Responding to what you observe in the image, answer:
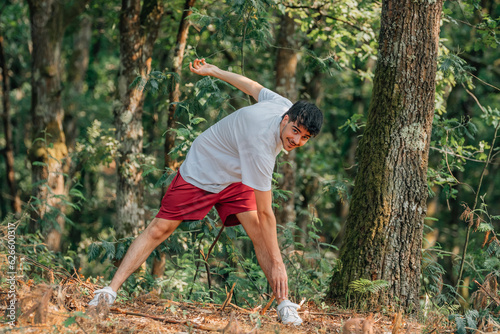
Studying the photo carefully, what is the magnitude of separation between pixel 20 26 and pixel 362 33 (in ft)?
34.5

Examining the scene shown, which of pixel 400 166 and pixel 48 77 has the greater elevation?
pixel 48 77

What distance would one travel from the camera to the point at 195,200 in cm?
391

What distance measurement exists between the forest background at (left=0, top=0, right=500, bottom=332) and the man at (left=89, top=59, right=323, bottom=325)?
0.72 m

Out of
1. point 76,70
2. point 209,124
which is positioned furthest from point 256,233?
point 76,70

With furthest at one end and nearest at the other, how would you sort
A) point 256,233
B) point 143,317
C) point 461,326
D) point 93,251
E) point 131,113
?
point 131,113, point 93,251, point 256,233, point 143,317, point 461,326

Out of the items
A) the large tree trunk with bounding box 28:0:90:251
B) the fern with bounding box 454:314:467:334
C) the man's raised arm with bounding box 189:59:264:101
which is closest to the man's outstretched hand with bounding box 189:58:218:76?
the man's raised arm with bounding box 189:59:264:101

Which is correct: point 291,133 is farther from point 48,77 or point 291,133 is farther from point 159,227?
point 48,77

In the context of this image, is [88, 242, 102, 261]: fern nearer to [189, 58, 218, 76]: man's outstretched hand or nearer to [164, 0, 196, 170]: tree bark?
[164, 0, 196, 170]: tree bark

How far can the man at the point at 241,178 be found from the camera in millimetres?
3422

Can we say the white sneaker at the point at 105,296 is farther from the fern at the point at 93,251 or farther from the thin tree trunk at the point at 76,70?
the thin tree trunk at the point at 76,70

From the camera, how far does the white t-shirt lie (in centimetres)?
340

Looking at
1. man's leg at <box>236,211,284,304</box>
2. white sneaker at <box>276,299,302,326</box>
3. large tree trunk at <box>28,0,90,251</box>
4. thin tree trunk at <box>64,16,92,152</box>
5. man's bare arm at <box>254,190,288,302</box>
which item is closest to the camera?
man's bare arm at <box>254,190,288,302</box>

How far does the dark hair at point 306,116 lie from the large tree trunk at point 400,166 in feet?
3.64

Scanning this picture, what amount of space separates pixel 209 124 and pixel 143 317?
2785mm
